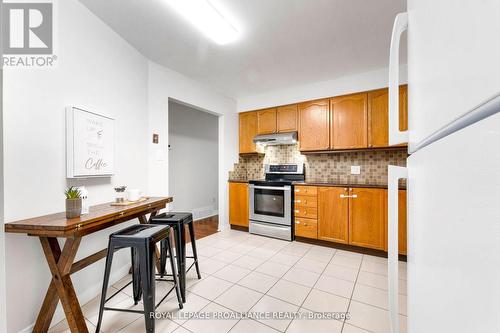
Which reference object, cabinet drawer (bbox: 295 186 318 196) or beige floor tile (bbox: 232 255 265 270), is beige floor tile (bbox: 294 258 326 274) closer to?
beige floor tile (bbox: 232 255 265 270)

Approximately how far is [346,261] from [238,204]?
2012mm

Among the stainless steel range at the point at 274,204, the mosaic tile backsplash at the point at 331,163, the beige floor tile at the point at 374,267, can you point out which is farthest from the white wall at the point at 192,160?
the beige floor tile at the point at 374,267

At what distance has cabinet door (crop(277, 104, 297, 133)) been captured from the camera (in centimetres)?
380

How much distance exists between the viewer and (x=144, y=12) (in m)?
1.93

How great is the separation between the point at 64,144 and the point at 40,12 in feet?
3.14

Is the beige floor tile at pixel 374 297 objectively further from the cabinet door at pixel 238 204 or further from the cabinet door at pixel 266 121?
the cabinet door at pixel 266 121

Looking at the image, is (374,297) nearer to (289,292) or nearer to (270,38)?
(289,292)

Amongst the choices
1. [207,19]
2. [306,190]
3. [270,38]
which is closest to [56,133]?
[207,19]

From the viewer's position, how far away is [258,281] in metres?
2.23

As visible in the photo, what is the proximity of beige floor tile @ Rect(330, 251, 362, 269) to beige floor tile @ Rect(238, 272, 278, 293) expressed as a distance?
0.91m

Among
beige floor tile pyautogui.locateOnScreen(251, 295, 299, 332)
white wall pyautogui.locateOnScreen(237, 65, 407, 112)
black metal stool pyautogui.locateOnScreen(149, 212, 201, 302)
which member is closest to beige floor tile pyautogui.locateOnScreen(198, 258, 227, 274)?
black metal stool pyautogui.locateOnScreen(149, 212, 201, 302)

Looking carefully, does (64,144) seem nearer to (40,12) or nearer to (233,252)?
(40,12)

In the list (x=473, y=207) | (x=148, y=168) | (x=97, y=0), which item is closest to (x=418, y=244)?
(x=473, y=207)

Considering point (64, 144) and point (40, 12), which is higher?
point (40, 12)
